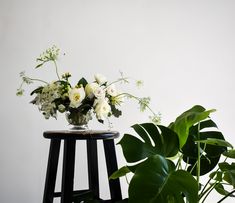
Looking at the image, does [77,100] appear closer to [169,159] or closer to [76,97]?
[76,97]

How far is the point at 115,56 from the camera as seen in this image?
190 cm

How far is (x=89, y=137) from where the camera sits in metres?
1.14

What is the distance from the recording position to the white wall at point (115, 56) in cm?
169

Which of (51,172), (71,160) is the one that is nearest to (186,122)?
(71,160)

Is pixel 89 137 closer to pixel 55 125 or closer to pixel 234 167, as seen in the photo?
pixel 234 167

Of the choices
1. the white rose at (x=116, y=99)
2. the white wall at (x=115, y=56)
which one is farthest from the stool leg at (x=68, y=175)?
the white wall at (x=115, y=56)

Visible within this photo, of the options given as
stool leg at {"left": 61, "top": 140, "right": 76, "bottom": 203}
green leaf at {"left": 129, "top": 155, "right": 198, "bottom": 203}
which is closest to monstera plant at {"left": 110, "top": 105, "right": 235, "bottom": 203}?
green leaf at {"left": 129, "top": 155, "right": 198, "bottom": 203}

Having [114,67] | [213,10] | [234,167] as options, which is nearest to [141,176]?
[234,167]

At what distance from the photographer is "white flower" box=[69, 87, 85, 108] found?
45.5 inches

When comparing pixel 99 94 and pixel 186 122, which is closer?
pixel 186 122

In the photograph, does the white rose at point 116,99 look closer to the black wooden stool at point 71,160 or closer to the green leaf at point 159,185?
the black wooden stool at point 71,160

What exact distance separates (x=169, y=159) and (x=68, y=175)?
0.41 metres

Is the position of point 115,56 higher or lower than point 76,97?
higher

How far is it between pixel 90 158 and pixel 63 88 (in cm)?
38
